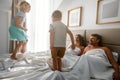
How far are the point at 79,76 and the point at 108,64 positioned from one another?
51 centimetres

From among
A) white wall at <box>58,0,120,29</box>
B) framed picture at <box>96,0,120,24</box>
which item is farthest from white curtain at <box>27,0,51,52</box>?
framed picture at <box>96,0,120,24</box>

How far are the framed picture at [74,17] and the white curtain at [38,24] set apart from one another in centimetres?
85

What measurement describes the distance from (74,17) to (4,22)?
186 centimetres

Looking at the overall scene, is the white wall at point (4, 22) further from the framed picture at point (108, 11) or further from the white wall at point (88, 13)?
the framed picture at point (108, 11)

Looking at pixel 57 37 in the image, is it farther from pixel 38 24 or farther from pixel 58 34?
pixel 38 24

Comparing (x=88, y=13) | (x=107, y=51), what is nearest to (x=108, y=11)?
(x=88, y=13)

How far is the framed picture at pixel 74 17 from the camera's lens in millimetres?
2979

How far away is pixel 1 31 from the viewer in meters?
3.49

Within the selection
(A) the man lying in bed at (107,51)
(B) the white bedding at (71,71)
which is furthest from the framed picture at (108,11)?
(B) the white bedding at (71,71)

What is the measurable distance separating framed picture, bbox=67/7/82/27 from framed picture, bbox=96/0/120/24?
1.90 ft

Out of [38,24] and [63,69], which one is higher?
[38,24]

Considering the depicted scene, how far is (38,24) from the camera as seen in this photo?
377 cm

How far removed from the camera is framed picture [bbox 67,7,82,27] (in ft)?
9.77

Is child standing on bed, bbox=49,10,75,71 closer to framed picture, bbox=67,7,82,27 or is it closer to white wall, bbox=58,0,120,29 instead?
white wall, bbox=58,0,120,29
